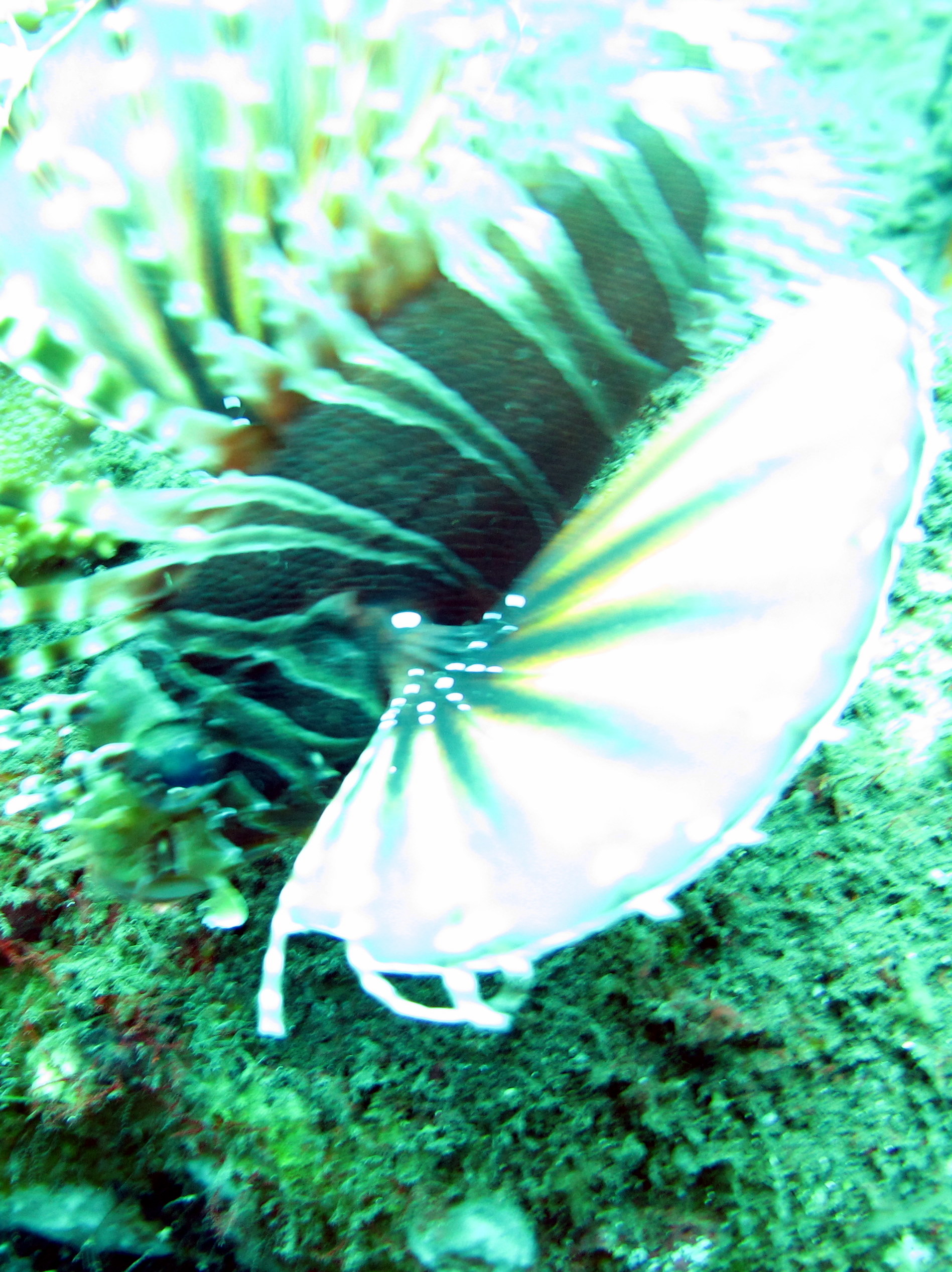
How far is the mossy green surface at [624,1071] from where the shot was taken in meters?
Answer: 1.49

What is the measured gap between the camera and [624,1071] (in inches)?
63.2

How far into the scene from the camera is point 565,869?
1.07 meters

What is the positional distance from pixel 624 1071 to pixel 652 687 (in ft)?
3.00

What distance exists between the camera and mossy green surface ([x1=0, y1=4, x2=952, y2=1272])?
1.49 m

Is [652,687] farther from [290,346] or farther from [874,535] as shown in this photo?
[290,346]

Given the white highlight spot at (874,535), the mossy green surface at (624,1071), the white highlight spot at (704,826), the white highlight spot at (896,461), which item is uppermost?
the white highlight spot at (896,461)

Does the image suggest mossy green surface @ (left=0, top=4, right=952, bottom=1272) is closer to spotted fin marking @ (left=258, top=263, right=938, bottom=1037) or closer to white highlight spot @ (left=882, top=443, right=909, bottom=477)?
spotted fin marking @ (left=258, top=263, right=938, bottom=1037)

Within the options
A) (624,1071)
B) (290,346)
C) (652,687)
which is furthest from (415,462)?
(624,1071)

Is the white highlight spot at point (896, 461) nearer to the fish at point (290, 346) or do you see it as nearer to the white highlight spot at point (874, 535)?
the white highlight spot at point (874, 535)

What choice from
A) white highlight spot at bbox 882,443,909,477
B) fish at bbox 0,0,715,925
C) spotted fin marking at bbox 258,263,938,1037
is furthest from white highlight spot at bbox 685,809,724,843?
fish at bbox 0,0,715,925

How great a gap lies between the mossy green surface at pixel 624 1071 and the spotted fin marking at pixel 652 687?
54 cm

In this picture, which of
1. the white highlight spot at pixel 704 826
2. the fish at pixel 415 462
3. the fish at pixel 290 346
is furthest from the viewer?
the fish at pixel 290 346

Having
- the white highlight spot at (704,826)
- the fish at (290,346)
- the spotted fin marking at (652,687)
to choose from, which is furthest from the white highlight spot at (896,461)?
the fish at (290,346)

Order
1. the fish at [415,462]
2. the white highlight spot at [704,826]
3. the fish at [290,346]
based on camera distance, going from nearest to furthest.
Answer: the white highlight spot at [704,826] → the fish at [415,462] → the fish at [290,346]
